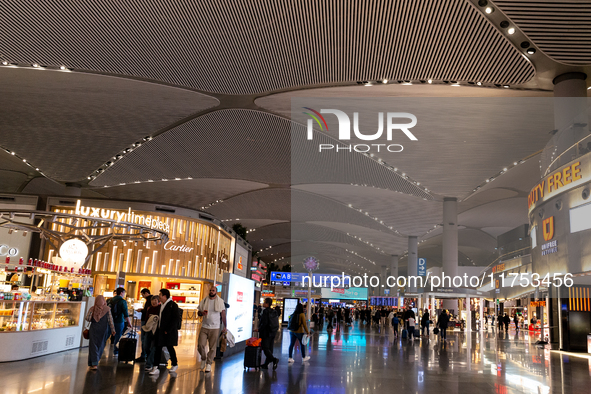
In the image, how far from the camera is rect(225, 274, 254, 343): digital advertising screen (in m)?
11.3

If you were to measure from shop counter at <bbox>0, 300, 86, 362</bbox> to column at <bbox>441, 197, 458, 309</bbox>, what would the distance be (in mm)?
21470

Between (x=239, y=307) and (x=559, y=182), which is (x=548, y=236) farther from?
(x=239, y=307)

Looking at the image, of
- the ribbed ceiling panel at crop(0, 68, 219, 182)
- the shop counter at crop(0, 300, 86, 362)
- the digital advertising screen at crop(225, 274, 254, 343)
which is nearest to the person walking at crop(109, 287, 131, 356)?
the shop counter at crop(0, 300, 86, 362)

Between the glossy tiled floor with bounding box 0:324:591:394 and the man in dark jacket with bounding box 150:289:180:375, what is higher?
the man in dark jacket with bounding box 150:289:180:375

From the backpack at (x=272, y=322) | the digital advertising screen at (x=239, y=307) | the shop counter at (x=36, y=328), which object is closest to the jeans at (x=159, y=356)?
the backpack at (x=272, y=322)

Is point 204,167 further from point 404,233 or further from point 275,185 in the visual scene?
point 404,233

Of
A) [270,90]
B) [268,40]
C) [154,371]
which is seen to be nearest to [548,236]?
[268,40]

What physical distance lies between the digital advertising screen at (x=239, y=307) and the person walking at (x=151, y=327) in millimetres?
2118

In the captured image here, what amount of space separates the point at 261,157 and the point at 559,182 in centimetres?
1463

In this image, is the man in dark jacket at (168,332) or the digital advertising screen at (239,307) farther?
the digital advertising screen at (239,307)

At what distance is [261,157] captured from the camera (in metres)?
24.5

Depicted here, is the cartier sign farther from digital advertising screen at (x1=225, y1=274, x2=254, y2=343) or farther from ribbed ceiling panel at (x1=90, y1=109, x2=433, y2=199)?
digital advertising screen at (x1=225, y1=274, x2=254, y2=343)

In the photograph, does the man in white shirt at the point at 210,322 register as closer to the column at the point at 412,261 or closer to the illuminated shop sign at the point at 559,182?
the illuminated shop sign at the point at 559,182

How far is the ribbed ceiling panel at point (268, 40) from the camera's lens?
11.6m
